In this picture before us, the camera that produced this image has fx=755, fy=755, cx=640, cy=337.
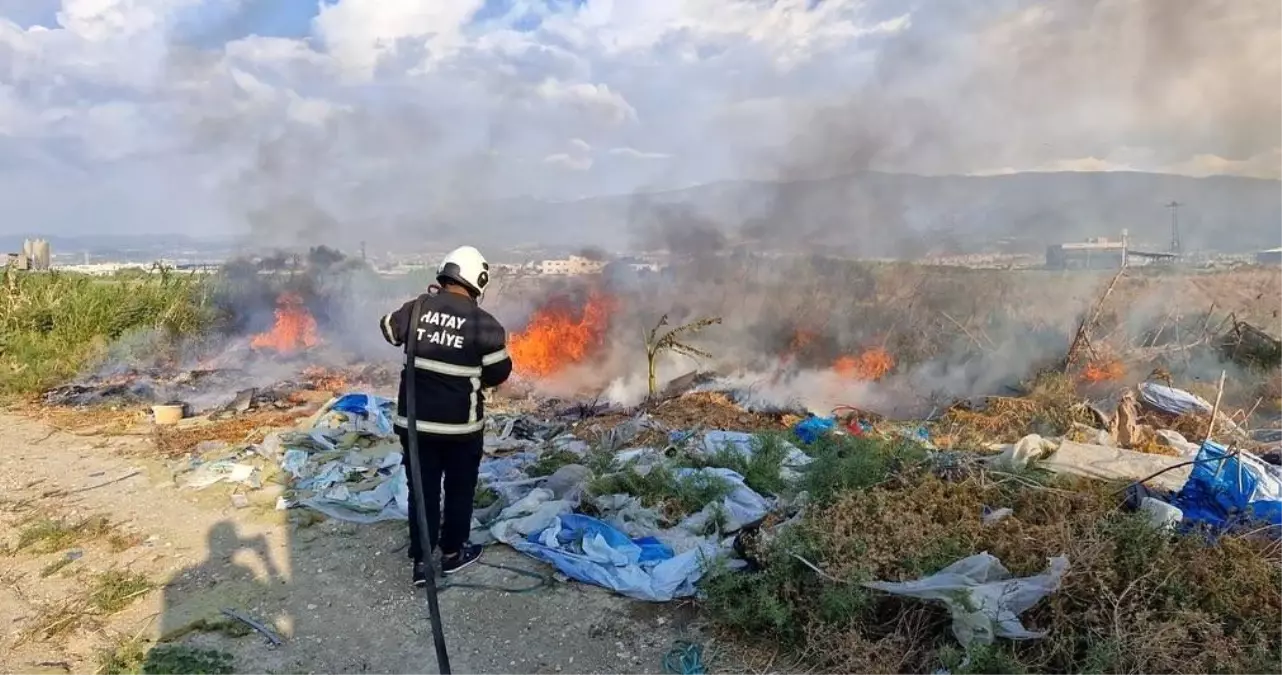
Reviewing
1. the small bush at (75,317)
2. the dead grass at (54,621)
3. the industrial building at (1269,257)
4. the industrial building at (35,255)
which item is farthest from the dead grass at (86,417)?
the industrial building at (1269,257)

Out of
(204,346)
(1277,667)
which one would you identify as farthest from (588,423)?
(204,346)

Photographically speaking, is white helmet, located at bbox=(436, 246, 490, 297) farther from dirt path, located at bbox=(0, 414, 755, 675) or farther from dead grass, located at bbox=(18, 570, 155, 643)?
dead grass, located at bbox=(18, 570, 155, 643)

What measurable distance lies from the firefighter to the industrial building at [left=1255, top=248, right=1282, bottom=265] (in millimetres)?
16528

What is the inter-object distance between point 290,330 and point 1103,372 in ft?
45.2

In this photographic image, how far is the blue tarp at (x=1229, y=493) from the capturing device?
12.6 feet

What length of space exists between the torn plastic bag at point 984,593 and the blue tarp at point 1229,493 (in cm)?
122

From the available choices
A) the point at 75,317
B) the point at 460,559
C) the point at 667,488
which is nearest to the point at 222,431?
the point at 460,559

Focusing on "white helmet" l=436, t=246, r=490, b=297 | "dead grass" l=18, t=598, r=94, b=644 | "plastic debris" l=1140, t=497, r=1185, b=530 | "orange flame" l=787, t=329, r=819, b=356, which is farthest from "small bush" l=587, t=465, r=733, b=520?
"orange flame" l=787, t=329, r=819, b=356

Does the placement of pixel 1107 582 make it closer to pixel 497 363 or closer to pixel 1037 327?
pixel 497 363

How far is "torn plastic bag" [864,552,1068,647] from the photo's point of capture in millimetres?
3199

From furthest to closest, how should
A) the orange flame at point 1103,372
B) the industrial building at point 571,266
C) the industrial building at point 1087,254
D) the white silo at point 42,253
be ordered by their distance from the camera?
the white silo at point 42,253, the industrial building at point 571,266, the industrial building at point 1087,254, the orange flame at point 1103,372

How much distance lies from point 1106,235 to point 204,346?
18763 millimetres

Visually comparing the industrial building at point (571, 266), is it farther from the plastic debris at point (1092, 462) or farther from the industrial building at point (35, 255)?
the industrial building at point (35, 255)

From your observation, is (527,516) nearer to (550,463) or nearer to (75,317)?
(550,463)
